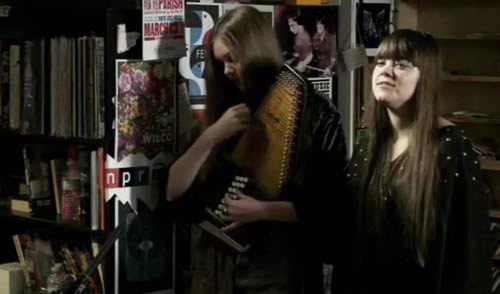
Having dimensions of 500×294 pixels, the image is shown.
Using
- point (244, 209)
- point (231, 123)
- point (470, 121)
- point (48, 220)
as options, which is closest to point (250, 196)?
point (244, 209)

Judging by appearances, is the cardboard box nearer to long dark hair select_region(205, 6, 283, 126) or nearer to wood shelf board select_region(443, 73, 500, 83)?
long dark hair select_region(205, 6, 283, 126)

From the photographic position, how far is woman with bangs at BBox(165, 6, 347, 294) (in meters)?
2.48

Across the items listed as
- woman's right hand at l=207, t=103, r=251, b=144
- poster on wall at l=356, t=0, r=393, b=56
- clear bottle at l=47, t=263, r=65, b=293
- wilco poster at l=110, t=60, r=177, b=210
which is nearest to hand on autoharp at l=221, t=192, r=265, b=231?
woman's right hand at l=207, t=103, r=251, b=144

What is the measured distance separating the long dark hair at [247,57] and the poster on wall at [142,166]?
0.61 ft

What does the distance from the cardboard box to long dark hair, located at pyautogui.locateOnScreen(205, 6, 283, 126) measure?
101cm

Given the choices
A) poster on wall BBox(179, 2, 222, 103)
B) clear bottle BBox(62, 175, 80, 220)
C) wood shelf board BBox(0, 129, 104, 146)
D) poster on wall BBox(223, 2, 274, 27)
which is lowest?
clear bottle BBox(62, 175, 80, 220)

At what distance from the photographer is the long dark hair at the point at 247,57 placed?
2471 mm

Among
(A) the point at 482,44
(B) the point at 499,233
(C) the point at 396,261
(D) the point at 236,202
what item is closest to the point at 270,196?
(D) the point at 236,202

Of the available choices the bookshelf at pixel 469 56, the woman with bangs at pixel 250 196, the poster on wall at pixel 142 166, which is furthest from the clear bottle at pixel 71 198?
the bookshelf at pixel 469 56

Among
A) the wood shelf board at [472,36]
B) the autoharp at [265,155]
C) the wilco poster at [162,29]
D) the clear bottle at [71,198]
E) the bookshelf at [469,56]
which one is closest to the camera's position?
the autoharp at [265,155]

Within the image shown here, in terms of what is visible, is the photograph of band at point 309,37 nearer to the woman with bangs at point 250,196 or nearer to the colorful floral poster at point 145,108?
the woman with bangs at point 250,196

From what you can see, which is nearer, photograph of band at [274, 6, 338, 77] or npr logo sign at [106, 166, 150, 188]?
npr logo sign at [106, 166, 150, 188]

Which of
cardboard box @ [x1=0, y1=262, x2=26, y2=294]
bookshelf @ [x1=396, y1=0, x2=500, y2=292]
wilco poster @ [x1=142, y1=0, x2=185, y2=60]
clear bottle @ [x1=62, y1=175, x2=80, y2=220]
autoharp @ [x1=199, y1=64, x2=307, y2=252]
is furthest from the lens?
bookshelf @ [x1=396, y1=0, x2=500, y2=292]

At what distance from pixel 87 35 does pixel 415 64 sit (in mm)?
1215
